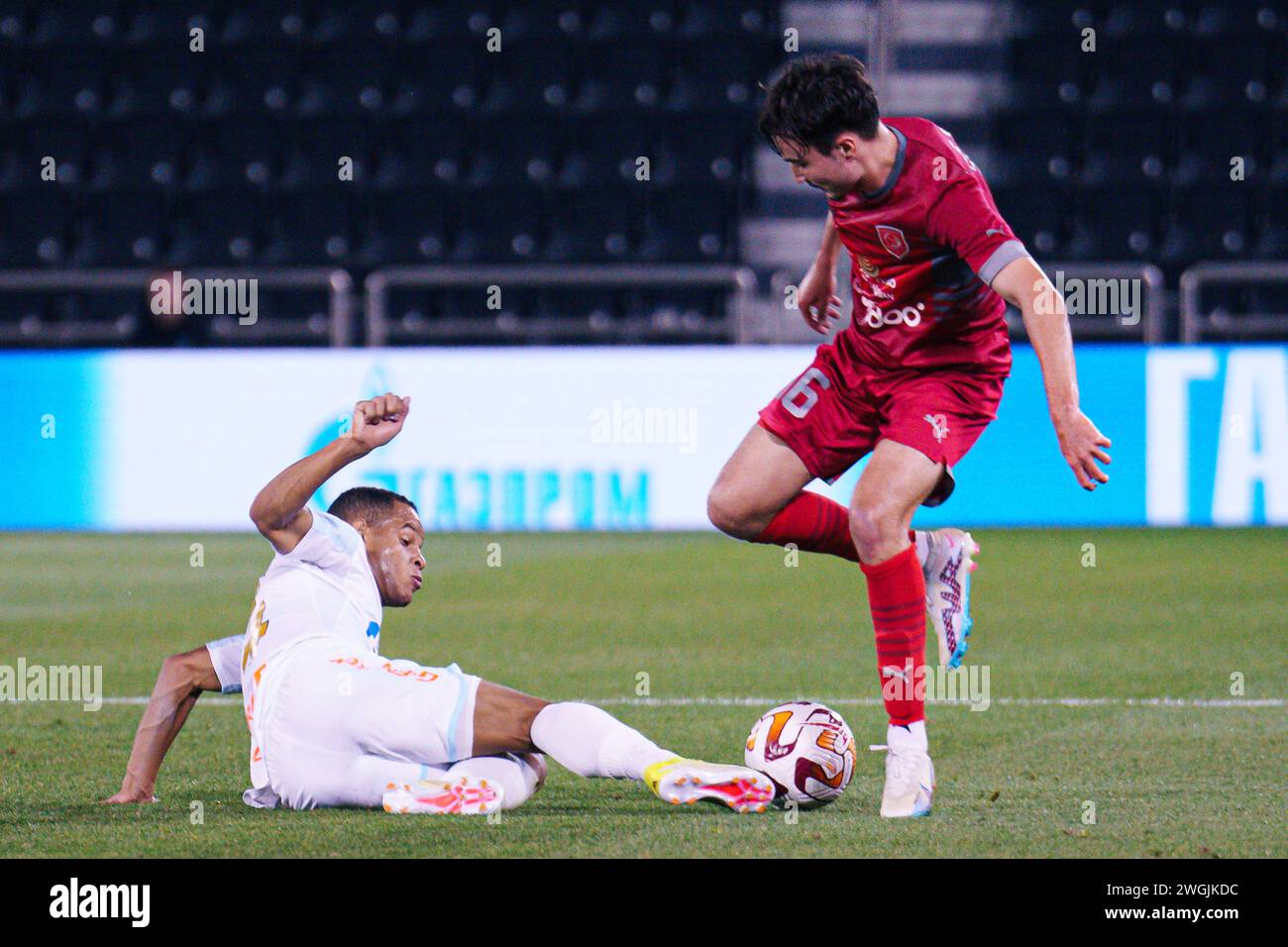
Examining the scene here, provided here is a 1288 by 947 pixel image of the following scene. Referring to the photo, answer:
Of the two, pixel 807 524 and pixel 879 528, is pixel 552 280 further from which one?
pixel 879 528

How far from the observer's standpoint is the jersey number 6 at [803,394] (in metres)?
5.17

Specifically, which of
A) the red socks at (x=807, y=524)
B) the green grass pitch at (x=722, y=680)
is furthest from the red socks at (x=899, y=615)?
the red socks at (x=807, y=524)

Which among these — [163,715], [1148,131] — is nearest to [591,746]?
[163,715]

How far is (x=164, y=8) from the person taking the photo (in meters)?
15.2

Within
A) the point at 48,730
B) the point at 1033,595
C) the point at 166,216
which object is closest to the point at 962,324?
the point at 48,730

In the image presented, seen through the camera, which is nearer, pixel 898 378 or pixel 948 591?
pixel 898 378

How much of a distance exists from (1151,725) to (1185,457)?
6311 millimetres

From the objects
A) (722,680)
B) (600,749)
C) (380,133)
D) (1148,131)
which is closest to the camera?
(600,749)

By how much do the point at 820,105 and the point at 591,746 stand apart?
1.63m

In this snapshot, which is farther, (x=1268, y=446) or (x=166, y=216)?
(x=166, y=216)

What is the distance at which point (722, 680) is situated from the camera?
6.52 metres

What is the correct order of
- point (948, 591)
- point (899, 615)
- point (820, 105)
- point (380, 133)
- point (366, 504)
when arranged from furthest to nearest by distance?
point (380, 133), point (948, 591), point (366, 504), point (899, 615), point (820, 105)

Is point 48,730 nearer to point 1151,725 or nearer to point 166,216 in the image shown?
point 1151,725

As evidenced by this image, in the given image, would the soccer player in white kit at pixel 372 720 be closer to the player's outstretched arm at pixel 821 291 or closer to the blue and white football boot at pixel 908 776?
the blue and white football boot at pixel 908 776
